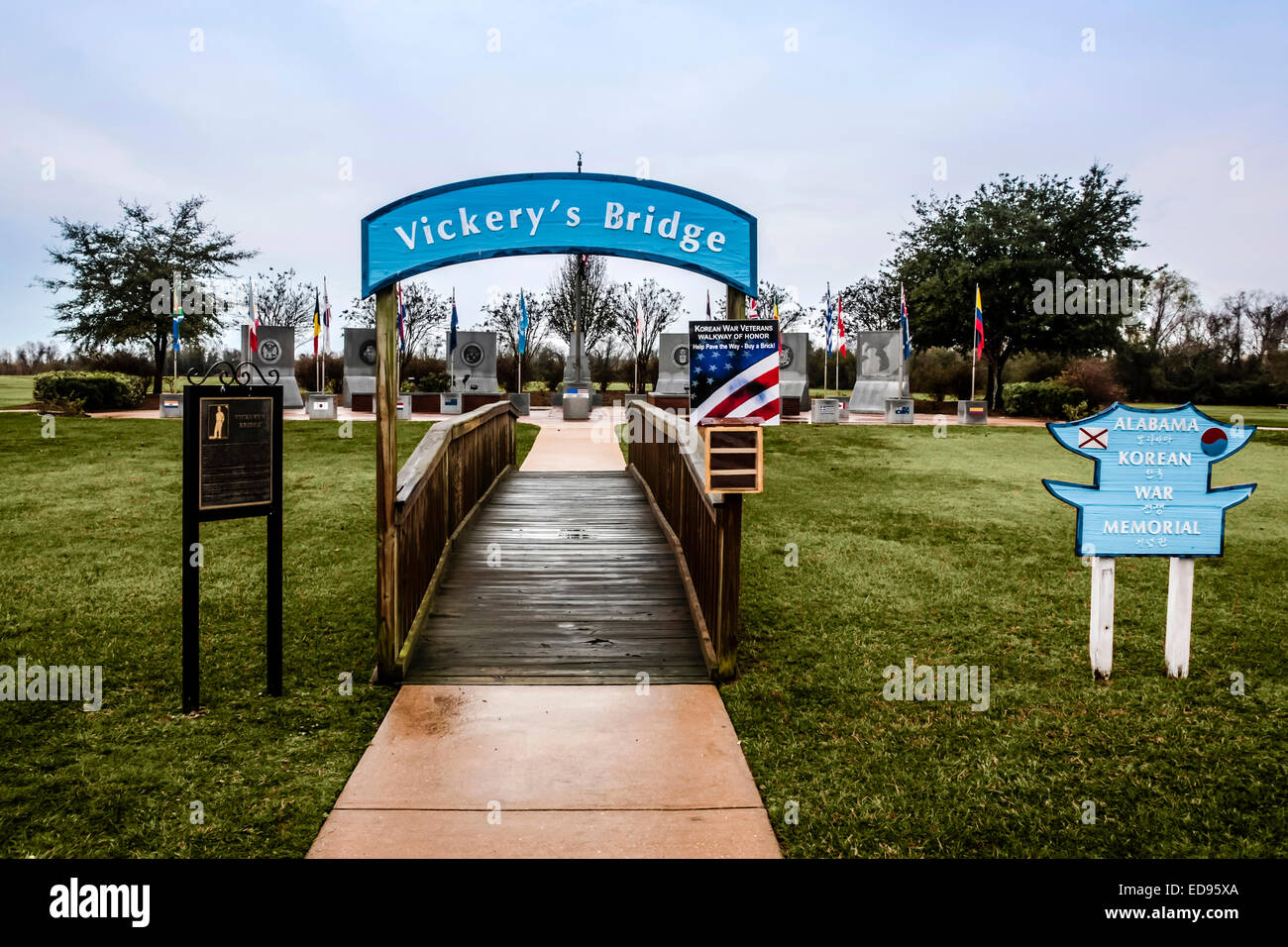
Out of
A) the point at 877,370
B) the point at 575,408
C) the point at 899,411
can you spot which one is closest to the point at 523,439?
the point at 575,408

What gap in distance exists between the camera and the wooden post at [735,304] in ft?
18.1

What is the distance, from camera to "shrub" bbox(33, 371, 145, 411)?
24.5 meters

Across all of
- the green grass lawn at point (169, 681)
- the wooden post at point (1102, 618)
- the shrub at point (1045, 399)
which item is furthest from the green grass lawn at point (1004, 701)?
the shrub at point (1045, 399)

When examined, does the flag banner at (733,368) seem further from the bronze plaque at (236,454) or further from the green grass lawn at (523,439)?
the green grass lawn at (523,439)

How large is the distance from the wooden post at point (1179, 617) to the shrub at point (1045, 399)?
2473 centimetres

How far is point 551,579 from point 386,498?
220 cm

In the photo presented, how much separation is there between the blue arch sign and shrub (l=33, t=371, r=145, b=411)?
22697mm

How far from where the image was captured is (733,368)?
5.37 meters

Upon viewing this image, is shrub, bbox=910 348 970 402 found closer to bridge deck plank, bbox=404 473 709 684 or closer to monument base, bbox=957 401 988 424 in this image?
monument base, bbox=957 401 988 424

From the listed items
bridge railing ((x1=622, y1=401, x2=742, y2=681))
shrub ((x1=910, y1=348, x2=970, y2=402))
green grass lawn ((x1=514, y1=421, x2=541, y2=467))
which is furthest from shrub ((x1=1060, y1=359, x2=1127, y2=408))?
bridge railing ((x1=622, y1=401, x2=742, y2=681))

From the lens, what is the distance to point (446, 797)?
152 inches
